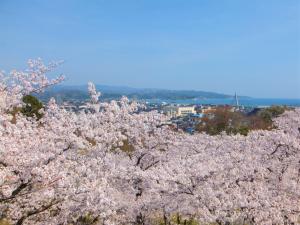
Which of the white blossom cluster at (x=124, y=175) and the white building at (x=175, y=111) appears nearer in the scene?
the white blossom cluster at (x=124, y=175)

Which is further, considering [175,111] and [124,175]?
[175,111]

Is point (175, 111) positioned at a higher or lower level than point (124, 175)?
lower

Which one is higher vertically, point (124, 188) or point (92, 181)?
point (92, 181)

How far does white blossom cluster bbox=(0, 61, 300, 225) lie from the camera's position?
7.46 m

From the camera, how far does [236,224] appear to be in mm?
10172

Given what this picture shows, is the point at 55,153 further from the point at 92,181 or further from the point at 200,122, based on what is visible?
the point at 200,122

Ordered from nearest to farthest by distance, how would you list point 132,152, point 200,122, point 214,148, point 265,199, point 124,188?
point 265,199 → point 124,188 → point 132,152 → point 214,148 → point 200,122

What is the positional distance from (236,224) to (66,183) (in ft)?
16.1

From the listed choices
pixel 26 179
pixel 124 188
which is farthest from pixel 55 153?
pixel 124 188

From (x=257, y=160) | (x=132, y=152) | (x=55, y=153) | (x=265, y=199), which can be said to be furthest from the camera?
(x=132, y=152)

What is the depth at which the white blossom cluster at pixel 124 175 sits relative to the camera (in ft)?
24.5

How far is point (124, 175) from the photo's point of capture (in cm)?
1003

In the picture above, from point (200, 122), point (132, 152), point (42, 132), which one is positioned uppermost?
point (42, 132)

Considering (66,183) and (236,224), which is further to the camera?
(236,224)
